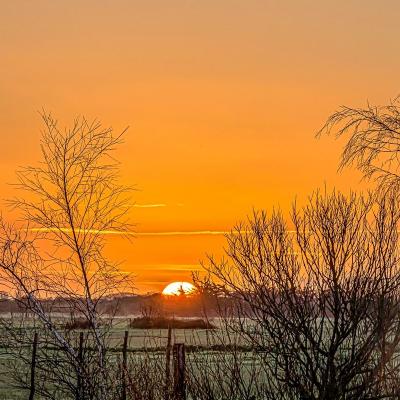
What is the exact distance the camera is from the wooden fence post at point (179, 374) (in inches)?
571

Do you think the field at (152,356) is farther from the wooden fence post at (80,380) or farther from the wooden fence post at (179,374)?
the wooden fence post at (80,380)

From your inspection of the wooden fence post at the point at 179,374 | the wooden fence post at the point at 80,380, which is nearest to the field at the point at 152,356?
the wooden fence post at the point at 179,374

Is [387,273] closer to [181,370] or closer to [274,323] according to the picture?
[274,323]

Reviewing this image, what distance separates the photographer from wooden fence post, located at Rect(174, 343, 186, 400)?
14516 millimetres

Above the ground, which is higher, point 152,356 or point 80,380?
point 152,356

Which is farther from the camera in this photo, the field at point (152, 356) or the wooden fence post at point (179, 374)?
the wooden fence post at point (179, 374)

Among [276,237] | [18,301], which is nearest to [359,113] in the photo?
[276,237]

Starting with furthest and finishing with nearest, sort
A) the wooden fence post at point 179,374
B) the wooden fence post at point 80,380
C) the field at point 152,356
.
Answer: the wooden fence post at point 80,380 → the wooden fence post at point 179,374 → the field at point 152,356

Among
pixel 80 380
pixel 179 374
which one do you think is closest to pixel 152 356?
pixel 80 380

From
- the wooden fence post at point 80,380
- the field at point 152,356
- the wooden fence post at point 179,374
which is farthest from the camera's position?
the wooden fence post at point 80,380

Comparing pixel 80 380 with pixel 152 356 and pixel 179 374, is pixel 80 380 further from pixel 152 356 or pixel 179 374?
pixel 152 356

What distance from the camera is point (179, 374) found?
14703 millimetres

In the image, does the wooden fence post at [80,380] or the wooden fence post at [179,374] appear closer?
the wooden fence post at [179,374]

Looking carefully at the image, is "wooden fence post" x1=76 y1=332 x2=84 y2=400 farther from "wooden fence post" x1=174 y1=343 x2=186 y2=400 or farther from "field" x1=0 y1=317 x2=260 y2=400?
"wooden fence post" x1=174 y1=343 x2=186 y2=400
